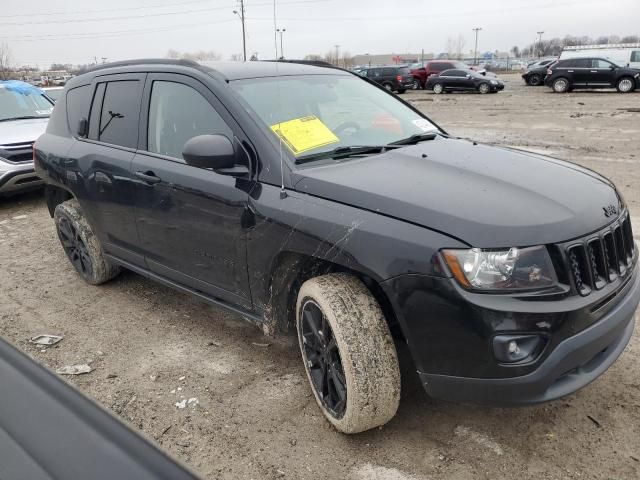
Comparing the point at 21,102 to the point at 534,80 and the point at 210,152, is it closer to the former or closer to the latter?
the point at 210,152

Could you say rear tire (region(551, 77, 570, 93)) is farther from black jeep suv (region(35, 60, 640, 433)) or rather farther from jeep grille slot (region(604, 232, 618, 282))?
jeep grille slot (region(604, 232, 618, 282))

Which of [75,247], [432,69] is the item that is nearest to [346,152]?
[75,247]

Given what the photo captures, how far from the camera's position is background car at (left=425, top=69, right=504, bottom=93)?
26.1 m

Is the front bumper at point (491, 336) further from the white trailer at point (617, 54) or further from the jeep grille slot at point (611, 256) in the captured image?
the white trailer at point (617, 54)

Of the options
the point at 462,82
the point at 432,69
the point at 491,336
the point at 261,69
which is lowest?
the point at 462,82

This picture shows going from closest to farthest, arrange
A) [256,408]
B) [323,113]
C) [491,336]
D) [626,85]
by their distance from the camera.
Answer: [491,336], [256,408], [323,113], [626,85]

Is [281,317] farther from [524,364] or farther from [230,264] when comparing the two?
[524,364]

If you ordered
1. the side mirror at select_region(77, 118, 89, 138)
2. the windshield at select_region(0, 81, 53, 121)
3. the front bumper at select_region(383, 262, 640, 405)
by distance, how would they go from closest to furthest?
the front bumper at select_region(383, 262, 640, 405), the side mirror at select_region(77, 118, 89, 138), the windshield at select_region(0, 81, 53, 121)

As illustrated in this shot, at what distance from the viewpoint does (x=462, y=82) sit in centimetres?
2669

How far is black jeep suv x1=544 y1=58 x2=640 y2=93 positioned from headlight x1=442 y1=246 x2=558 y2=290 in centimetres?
2447

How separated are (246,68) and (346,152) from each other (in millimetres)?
978

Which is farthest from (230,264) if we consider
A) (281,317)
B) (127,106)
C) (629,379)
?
(629,379)

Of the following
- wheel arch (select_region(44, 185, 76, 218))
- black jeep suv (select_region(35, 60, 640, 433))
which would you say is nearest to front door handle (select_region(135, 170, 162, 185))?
black jeep suv (select_region(35, 60, 640, 433))

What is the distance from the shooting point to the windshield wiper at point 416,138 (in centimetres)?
329
